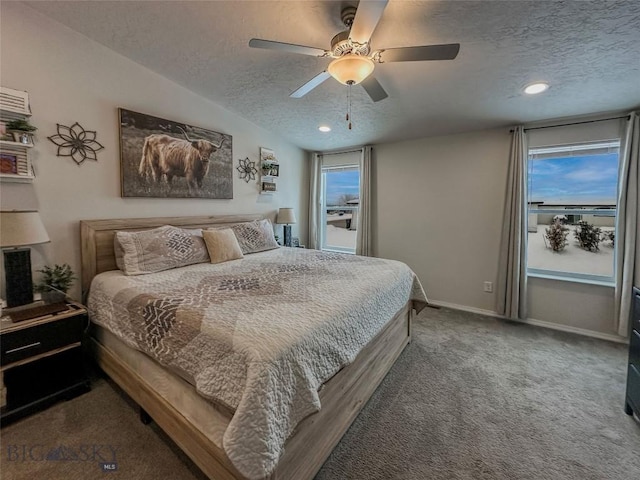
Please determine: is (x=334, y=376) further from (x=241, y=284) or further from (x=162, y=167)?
(x=162, y=167)

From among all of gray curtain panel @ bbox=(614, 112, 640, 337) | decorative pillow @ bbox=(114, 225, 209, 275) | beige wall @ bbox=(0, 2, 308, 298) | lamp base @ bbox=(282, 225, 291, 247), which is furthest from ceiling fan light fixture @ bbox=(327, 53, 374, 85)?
lamp base @ bbox=(282, 225, 291, 247)

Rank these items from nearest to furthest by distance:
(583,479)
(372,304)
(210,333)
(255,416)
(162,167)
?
(255,416) < (210,333) < (583,479) < (372,304) < (162,167)

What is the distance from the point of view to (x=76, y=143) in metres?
2.31

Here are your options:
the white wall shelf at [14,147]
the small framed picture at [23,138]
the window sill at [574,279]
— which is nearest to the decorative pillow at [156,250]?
the white wall shelf at [14,147]

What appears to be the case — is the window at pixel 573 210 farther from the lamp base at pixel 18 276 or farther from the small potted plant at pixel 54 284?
the lamp base at pixel 18 276

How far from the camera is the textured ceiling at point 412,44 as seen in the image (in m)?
1.70

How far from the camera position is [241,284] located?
1.99 m

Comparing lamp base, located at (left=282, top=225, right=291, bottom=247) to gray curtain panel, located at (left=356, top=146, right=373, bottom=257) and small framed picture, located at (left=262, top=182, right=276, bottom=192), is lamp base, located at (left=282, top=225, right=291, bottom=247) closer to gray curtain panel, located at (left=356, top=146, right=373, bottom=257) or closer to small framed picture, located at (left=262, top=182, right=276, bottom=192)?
small framed picture, located at (left=262, top=182, right=276, bottom=192)

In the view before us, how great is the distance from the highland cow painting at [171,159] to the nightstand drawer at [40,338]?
49.7 inches

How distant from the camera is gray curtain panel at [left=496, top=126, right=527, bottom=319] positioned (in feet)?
10.4

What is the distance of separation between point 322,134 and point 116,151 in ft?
8.24

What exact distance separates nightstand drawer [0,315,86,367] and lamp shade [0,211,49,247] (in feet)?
1.83

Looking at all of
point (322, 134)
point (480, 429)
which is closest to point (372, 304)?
point (480, 429)

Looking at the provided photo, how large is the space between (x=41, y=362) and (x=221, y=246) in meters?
1.50
